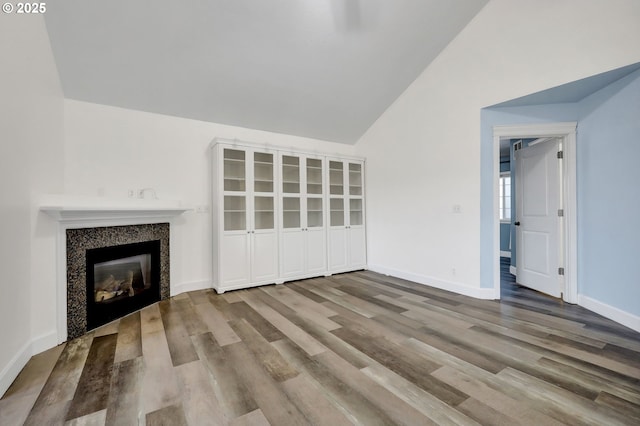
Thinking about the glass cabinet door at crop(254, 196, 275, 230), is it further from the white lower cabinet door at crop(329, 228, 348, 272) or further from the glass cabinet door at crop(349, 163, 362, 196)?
the glass cabinet door at crop(349, 163, 362, 196)

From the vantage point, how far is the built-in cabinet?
13.0 ft

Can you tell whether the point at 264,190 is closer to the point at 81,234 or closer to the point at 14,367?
the point at 81,234

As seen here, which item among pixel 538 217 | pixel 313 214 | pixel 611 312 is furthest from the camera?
pixel 313 214

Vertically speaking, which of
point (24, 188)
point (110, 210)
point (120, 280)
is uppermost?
point (24, 188)

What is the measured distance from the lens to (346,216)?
509 centimetres

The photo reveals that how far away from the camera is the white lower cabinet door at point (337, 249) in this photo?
16.0 ft

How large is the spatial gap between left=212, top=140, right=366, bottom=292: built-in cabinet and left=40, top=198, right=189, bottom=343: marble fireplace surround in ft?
3.29

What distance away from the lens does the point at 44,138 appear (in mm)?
2570

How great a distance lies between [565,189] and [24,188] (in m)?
5.55

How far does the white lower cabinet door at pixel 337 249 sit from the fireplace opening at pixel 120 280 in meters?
2.66

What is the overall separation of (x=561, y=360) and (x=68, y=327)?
4.18 m

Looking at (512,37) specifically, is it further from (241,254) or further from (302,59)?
(241,254)

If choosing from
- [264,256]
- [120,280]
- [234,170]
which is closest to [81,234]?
[120,280]

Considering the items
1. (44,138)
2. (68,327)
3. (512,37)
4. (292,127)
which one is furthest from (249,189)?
(512,37)
